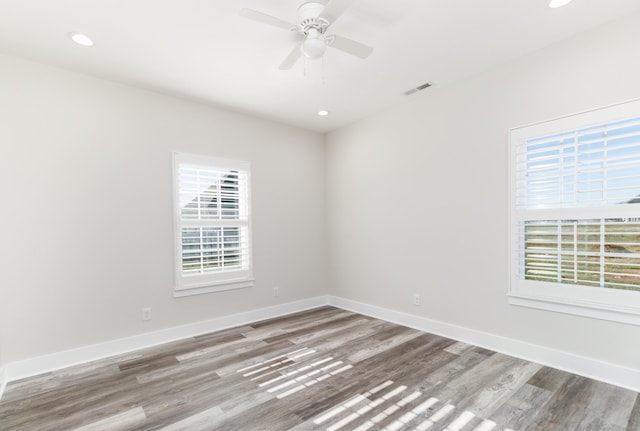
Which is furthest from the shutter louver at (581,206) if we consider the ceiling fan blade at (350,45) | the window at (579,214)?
the ceiling fan blade at (350,45)

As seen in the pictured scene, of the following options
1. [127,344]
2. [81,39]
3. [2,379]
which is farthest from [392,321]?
[81,39]

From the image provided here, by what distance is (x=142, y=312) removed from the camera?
3342mm

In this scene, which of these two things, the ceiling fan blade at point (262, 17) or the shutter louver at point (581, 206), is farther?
the shutter louver at point (581, 206)

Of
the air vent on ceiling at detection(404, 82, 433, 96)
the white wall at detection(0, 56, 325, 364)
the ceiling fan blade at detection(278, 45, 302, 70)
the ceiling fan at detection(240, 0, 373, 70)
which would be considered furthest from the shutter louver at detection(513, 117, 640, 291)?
the white wall at detection(0, 56, 325, 364)

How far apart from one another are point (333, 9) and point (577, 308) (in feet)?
10.00

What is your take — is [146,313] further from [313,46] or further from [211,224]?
[313,46]

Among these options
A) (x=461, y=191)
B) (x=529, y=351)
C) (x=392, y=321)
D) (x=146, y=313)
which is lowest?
(x=392, y=321)

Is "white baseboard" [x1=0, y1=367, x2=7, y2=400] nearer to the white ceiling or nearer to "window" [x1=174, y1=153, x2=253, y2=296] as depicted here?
"window" [x1=174, y1=153, x2=253, y2=296]

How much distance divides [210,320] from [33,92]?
2.95 metres

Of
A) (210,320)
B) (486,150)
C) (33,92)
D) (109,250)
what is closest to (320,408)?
(210,320)

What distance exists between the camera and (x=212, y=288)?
384 cm

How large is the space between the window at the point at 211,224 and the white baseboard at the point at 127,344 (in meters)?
0.43

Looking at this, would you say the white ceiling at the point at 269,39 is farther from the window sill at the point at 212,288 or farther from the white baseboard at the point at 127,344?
the white baseboard at the point at 127,344

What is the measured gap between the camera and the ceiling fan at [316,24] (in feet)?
6.40
